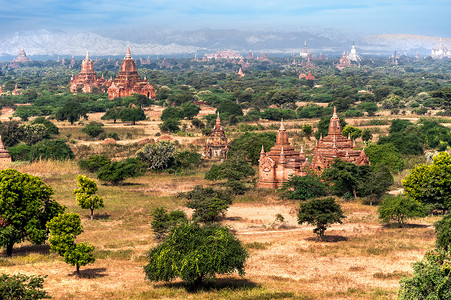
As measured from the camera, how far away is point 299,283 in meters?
31.5

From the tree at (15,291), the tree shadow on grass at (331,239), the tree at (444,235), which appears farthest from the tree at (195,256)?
the tree shadow on grass at (331,239)

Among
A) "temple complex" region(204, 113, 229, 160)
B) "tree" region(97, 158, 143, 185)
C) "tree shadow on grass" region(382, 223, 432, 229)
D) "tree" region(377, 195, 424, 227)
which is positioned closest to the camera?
"tree" region(377, 195, 424, 227)

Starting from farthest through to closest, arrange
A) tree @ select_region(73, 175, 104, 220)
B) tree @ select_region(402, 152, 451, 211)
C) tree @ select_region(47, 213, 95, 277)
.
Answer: tree @ select_region(402, 152, 451, 211), tree @ select_region(73, 175, 104, 220), tree @ select_region(47, 213, 95, 277)

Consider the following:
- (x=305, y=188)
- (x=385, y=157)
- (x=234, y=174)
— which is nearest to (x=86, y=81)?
(x=385, y=157)

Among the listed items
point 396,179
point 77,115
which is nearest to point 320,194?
point 396,179

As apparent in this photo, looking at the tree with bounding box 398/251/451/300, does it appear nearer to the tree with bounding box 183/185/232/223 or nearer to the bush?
the tree with bounding box 183/185/232/223

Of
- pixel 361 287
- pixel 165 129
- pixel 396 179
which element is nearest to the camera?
pixel 361 287

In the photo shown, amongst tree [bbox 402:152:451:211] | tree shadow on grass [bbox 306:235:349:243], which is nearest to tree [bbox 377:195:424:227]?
tree [bbox 402:152:451:211]

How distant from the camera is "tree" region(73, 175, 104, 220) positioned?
4648 cm

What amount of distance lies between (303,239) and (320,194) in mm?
12962

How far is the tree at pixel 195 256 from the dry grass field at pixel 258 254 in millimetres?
1005

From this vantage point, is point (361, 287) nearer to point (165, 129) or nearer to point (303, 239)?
point (303, 239)

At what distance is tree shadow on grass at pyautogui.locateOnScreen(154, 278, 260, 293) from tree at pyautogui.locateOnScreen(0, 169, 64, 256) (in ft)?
29.0

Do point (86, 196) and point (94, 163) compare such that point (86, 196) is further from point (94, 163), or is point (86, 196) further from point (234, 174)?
point (94, 163)
